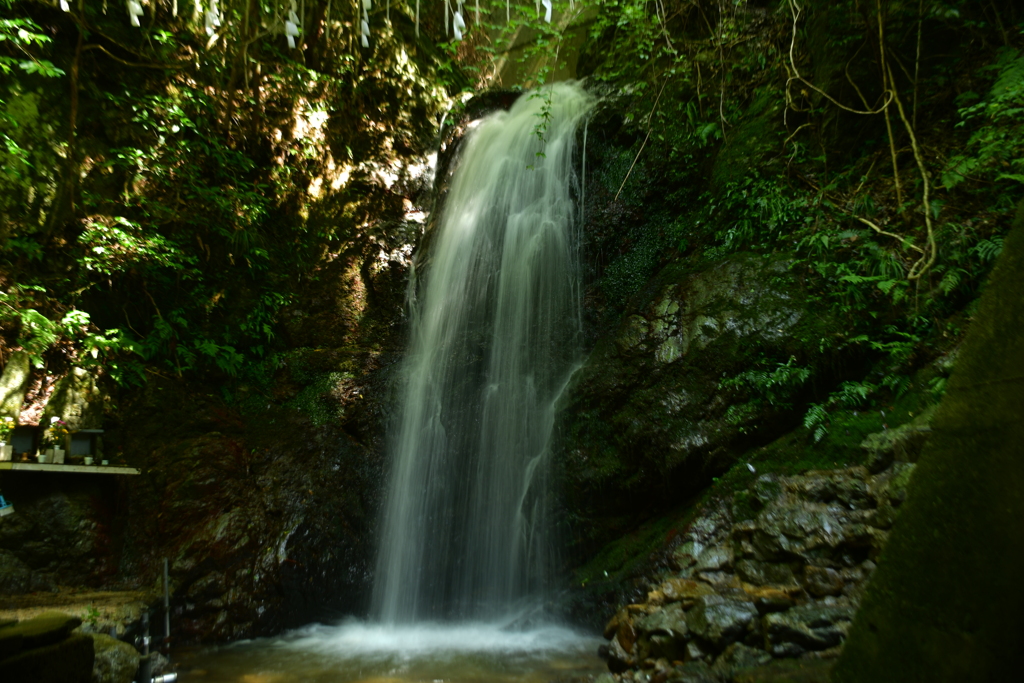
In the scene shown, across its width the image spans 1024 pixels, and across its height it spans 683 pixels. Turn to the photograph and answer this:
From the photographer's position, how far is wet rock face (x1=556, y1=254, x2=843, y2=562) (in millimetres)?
5641

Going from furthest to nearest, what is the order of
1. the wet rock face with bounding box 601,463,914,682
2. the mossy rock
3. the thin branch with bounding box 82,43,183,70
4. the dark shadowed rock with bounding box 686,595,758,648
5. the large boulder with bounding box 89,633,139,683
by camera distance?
the thin branch with bounding box 82,43,183,70, the large boulder with bounding box 89,633,139,683, the dark shadowed rock with bounding box 686,595,758,648, the wet rock face with bounding box 601,463,914,682, the mossy rock

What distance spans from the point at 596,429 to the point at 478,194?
16.3 ft

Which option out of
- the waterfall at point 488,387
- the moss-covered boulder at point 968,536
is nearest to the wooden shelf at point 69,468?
the waterfall at point 488,387

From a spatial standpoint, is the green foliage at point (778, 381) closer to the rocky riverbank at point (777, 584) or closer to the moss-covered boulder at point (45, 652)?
the rocky riverbank at point (777, 584)

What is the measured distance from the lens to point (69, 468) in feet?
18.1

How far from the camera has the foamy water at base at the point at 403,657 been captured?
466 centimetres

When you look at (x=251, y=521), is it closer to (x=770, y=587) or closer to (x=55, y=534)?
(x=55, y=534)

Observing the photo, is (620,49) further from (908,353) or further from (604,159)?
(908,353)

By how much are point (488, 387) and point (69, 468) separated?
187 inches

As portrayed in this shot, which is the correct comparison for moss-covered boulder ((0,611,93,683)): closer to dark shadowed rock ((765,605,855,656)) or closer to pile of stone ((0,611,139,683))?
pile of stone ((0,611,139,683))

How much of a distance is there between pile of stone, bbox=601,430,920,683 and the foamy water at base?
675 millimetres

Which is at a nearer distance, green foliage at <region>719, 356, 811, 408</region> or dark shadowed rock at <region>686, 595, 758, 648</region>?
dark shadowed rock at <region>686, 595, 758, 648</region>

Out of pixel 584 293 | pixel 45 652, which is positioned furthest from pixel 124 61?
pixel 45 652

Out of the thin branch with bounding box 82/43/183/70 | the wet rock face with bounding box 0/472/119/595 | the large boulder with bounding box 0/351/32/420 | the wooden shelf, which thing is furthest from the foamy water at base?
the thin branch with bounding box 82/43/183/70
